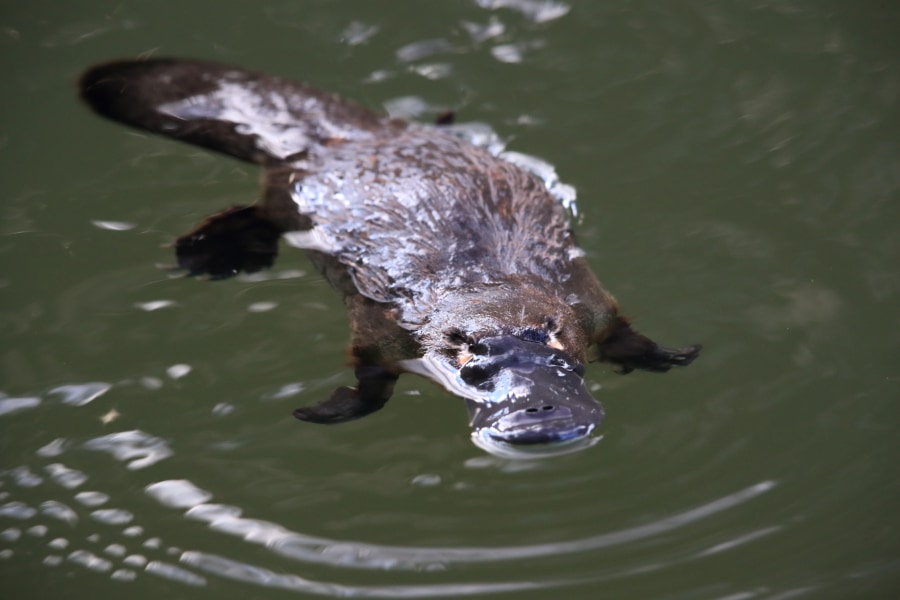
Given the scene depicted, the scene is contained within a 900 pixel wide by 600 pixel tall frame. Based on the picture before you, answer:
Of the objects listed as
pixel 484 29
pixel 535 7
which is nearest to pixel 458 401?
pixel 484 29

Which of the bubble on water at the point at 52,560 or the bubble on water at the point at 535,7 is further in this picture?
the bubble on water at the point at 535,7

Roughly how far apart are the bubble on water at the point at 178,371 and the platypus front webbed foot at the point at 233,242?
0.48 m

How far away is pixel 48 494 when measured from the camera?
323 cm

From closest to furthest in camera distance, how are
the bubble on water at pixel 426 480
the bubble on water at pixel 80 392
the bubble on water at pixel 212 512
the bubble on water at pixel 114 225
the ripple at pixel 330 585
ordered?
1. the ripple at pixel 330 585
2. the bubble on water at pixel 212 512
3. the bubble on water at pixel 426 480
4. the bubble on water at pixel 80 392
5. the bubble on water at pixel 114 225

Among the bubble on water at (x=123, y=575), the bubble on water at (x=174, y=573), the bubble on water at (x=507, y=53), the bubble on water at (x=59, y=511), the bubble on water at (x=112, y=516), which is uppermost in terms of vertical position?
the bubble on water at (x=507, y=53)

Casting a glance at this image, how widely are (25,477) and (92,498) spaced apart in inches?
9.7

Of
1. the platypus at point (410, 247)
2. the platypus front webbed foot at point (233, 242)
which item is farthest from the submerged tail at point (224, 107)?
the platypus front webbed foot at point (233, 242)

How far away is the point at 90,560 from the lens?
309cm

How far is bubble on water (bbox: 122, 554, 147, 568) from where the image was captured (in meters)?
3.07

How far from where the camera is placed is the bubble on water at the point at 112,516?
3.17 m

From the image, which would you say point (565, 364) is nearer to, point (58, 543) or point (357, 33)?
point (58, 543)

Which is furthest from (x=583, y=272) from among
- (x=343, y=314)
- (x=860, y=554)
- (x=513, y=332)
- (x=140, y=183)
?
(x=140, y=183)

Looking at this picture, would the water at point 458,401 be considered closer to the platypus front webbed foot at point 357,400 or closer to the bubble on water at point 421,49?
the bubble on water at point 421,49

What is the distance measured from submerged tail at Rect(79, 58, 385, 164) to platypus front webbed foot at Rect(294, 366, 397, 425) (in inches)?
39.7
